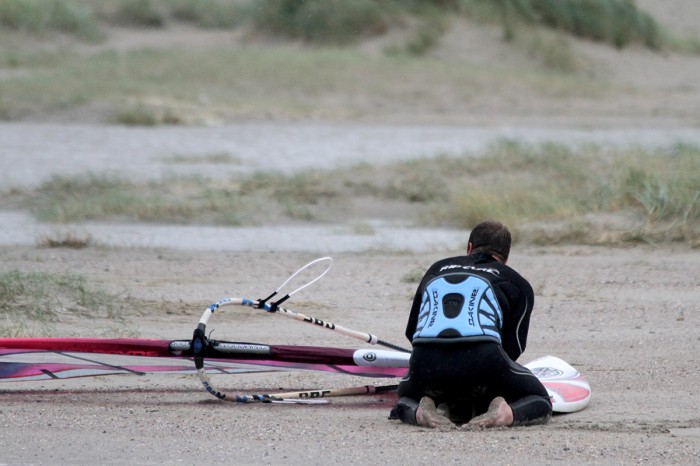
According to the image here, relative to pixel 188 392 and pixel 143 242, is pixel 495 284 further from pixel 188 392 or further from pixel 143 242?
pixel 143 242

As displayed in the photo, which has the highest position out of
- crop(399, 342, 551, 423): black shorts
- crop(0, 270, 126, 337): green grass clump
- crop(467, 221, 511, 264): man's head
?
crop(467, 221, 511, 264): man's head

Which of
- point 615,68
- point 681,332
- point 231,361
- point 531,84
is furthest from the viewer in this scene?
point 615,68

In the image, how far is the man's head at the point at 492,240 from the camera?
5457 millimetres

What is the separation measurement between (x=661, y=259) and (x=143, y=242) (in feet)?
15.6

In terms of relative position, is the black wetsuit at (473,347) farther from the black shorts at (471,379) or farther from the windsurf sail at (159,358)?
the windsurf sail at (159,358)

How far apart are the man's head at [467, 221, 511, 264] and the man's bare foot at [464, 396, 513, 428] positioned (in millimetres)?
700

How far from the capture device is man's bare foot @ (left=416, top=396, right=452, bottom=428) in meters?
5.21

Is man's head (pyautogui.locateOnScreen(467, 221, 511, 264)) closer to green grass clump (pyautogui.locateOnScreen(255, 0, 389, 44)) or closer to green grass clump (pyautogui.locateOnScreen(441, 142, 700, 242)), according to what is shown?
green grass clump (pyautogui.locateOnScreen(441, 142, 700, 242))

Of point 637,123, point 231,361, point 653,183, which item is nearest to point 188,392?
point 231,361

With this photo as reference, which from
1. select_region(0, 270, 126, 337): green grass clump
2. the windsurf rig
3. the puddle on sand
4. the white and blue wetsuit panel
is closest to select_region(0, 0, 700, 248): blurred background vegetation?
the puddle on sand

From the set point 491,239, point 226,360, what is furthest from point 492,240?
point 226,360

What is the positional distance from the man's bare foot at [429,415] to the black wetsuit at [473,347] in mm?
38

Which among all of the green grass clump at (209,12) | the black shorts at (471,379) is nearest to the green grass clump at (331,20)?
the green grass clump at (209,12)

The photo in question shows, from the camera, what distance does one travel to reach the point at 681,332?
7355 millimetres
